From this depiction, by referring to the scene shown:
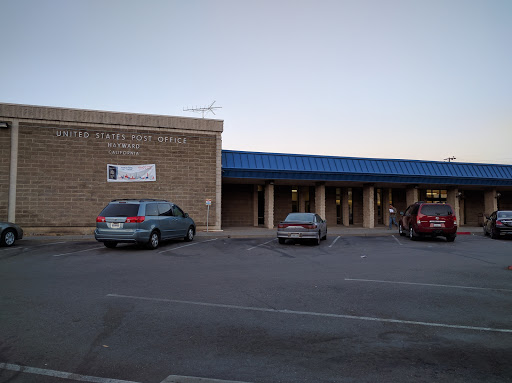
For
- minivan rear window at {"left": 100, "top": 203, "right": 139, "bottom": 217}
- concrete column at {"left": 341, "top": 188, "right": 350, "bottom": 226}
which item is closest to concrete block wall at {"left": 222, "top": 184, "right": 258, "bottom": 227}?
concrete column at {"left": 341, "top": 188, "right": 350, "bottom": 226}

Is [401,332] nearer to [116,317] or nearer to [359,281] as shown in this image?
[359,281]

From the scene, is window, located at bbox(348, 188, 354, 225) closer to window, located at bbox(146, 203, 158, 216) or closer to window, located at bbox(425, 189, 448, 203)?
window, located at bbox(425, 189, 448, 203)

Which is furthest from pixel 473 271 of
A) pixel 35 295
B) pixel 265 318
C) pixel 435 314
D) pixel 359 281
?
pixel 35 295

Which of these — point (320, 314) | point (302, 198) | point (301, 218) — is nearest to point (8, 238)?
point (301, 218)

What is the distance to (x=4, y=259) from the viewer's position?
1148 centimetres

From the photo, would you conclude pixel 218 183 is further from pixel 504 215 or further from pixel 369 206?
pixel 504 215

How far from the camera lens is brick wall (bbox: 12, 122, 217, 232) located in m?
20.2

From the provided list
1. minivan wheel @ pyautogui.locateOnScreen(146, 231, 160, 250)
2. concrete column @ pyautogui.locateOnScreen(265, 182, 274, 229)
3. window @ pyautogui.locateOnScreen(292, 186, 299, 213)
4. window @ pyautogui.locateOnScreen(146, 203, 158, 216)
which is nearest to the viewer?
minivan wheel @ pyautogui.locateOnScreen(146, 231, 160, 250)

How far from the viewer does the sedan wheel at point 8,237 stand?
14586 mm

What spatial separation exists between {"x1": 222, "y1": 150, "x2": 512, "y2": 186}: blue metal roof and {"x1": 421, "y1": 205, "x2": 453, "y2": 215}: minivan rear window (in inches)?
335

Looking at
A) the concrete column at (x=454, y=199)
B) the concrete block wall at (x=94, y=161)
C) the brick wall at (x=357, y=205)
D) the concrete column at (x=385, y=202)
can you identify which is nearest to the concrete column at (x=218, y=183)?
the concrete block wall at (x=94, y=161)

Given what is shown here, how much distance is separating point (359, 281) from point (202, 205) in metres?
15.5

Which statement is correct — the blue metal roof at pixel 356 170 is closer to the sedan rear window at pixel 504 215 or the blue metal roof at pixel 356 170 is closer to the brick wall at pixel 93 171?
the brick wall at pixel 93 171

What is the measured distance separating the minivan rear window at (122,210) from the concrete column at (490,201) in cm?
2963
